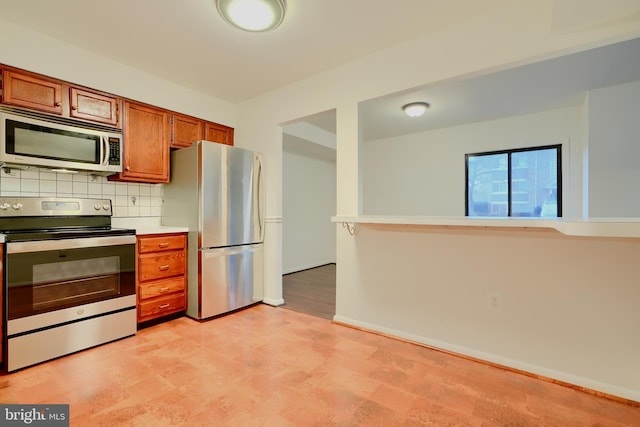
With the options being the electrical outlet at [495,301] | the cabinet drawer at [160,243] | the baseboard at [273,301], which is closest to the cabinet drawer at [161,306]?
the cabinet drawer at [160,243]

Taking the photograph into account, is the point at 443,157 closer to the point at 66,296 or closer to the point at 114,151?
the point at 114,151

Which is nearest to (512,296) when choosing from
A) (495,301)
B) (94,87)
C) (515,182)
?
(495,301)

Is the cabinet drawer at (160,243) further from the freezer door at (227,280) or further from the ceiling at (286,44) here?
the ceiling at (286,44)

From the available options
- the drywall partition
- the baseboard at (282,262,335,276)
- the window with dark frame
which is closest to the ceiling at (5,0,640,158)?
the window with dark frame

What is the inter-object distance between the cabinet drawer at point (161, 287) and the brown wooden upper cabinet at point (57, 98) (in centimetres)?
154

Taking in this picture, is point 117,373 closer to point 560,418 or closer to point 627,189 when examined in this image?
point 560,418

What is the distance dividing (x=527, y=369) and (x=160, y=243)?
10.4ft

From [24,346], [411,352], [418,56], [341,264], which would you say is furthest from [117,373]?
[418,56]

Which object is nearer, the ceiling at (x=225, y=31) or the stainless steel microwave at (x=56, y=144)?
the ceiling at (x=225, y=31)

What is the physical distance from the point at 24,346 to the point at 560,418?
3.35m

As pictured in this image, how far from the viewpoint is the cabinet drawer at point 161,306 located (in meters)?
2.68

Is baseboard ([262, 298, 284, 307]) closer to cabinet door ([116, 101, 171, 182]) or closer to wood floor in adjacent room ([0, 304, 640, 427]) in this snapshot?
wood floor in adjacent room ([0, 304, 640, 427])

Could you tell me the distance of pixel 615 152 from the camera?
10.1 feet

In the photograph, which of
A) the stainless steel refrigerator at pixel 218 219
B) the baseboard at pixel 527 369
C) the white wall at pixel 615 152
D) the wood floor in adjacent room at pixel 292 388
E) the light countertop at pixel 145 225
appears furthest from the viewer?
the white wall at pixel 615 152
